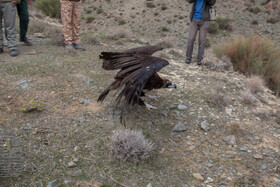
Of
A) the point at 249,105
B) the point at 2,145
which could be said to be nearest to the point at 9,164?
the point at 2,145

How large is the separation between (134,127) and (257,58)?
459 centimetres

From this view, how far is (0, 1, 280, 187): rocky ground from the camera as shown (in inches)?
94.1

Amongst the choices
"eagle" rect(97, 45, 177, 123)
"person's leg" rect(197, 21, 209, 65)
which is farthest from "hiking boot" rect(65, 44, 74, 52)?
"person's leg" rect(197, 21, 209, 65)

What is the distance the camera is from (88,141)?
2.77 metres

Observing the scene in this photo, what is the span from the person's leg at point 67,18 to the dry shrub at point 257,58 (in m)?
4.44

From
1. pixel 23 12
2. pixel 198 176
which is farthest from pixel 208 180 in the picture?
pixel 23 12

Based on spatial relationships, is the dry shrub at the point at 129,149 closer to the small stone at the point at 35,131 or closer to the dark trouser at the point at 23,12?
the small stone at the point at 35,131

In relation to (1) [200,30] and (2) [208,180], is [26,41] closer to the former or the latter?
(1) [200,30]

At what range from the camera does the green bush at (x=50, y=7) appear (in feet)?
47.5

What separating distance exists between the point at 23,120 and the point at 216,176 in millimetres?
2542

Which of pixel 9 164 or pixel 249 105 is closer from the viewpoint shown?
pixel 9 164

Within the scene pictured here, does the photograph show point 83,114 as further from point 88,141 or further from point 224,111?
point 224,111

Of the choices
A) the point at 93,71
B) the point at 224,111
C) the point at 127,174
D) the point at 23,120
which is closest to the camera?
the point at 127,174

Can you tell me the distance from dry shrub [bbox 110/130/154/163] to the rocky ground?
80mm
